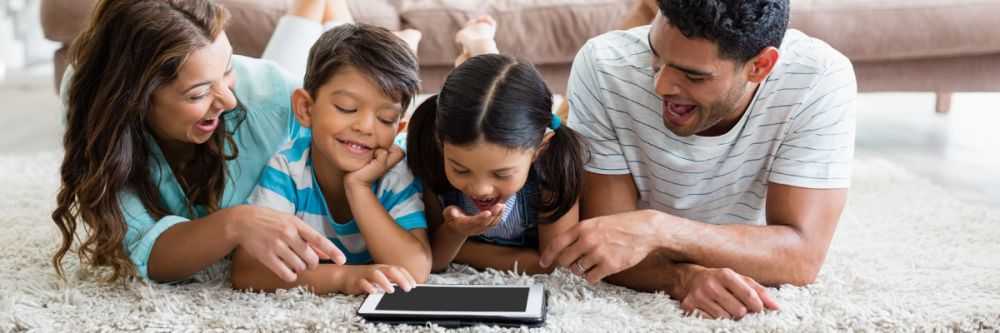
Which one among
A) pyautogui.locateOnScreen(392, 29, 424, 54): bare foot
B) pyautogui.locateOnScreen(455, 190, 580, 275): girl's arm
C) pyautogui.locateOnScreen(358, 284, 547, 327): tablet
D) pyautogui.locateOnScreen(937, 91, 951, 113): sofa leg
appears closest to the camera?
pyautogui.locateOnScreen(358, 284, 547, 327): tablet

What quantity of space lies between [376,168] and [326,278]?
185mm

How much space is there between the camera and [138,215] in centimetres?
118

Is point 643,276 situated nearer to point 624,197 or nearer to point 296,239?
point 624,197

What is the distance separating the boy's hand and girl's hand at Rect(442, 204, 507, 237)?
0.52 ft

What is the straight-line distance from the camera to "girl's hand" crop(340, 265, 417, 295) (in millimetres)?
1046

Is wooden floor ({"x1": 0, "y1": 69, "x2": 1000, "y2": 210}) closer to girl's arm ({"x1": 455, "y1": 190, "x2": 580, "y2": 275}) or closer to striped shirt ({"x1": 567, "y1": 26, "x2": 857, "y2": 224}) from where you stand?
striped shirt ({"x1": 567, "y1": 26, "x2": 857, "y2": 224})

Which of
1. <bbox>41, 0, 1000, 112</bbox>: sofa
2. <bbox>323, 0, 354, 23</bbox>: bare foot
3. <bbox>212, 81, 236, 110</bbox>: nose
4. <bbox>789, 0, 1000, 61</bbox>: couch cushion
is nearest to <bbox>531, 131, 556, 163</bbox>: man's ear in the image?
<bbox>212, 81, 236, 110</bbox>: nose

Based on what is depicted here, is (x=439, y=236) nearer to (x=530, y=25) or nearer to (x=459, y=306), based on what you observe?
(x=459, y=306)

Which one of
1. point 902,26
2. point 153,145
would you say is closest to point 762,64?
→ point 153,145

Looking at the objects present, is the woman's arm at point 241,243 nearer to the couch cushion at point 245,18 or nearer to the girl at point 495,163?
the girl at point 495,163

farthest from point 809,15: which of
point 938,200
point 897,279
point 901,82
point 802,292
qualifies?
point 802,292

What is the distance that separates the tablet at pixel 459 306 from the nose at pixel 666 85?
0.34 metres

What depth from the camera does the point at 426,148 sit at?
46.0 inches

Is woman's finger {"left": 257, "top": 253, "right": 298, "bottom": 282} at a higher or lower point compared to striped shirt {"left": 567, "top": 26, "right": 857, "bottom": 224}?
lower
